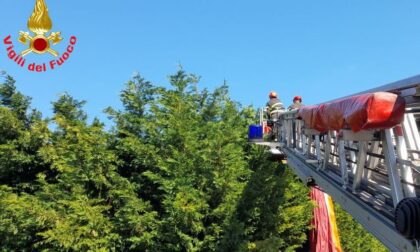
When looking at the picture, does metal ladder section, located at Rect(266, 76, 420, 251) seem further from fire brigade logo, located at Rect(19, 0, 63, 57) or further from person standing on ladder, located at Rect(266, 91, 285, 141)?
fire brigade logo, located at Rect(19, 0, 63, 57)

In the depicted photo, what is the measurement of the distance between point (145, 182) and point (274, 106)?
4529 mm

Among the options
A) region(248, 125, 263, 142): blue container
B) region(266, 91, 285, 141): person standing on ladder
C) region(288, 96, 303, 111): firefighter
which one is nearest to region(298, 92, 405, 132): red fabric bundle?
region(288, 96, 303, 111): firefighter

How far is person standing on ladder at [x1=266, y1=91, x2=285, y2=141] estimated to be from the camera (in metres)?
10.0

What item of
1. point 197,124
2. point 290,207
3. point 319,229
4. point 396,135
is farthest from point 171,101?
point 396,135

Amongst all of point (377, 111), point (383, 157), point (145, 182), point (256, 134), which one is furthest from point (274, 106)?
point (377, 111)

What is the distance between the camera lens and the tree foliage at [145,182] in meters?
9.65

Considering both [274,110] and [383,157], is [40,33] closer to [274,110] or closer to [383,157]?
[274,110]

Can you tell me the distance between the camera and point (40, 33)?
373 inches

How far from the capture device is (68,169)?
10625 mm

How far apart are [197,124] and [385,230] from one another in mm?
9380

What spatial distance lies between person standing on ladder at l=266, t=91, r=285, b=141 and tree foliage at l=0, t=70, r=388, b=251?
1274 mm

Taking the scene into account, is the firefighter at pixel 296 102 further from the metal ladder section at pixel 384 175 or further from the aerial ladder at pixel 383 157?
the aerial ladder at pixel 383 157

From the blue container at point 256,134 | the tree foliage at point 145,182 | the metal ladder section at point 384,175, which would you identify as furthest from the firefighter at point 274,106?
the metal ladder section at point 384,175

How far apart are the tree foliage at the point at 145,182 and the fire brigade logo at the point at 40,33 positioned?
3.00 metres
